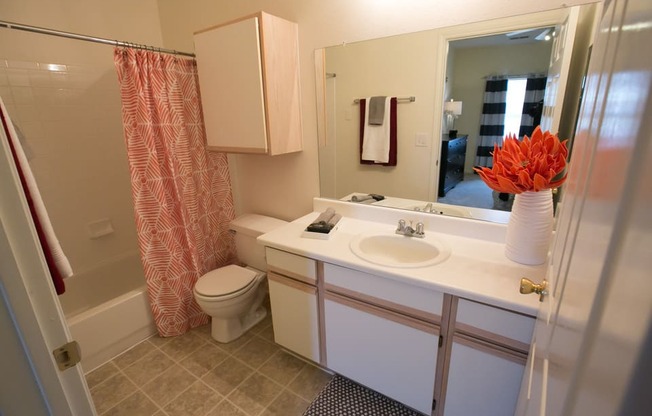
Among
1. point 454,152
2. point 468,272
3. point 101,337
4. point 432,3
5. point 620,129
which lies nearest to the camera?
point 620,129

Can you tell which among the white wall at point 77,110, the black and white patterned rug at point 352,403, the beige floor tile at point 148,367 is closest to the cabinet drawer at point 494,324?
the black and white patterned rug at point 352,403

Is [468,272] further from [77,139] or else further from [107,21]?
[107,21]

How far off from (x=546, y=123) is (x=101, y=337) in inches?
103

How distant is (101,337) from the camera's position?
5.98 ft

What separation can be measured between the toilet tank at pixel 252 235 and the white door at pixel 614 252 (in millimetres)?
1872

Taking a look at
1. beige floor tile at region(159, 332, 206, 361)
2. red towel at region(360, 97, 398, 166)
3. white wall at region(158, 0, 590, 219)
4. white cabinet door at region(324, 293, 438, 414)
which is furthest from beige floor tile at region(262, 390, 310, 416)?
red towel at region(360, 97, 398, 166)

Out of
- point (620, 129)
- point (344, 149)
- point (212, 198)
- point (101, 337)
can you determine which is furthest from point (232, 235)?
point (620, 129)

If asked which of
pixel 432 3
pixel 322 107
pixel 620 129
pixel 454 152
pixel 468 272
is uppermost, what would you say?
pixel 432 3

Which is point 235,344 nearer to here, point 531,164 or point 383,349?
point 383,349

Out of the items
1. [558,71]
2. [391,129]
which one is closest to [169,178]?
[391,129]

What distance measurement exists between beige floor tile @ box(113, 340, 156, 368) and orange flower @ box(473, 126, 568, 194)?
7.32ft

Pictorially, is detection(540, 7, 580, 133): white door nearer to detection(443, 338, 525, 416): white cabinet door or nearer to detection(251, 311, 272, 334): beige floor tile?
detection(443, 338, 525, 416): white cabinet door

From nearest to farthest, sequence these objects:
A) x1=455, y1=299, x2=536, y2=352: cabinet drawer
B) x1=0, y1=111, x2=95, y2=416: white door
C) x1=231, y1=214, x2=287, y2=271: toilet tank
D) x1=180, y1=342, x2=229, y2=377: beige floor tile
Answer: x1=0, y1=111, x2=95, y2=416: white door → x1=455, y1=299, x2=536, y2=352: cabinet drawer → x1=180, y1=342, x2=229, y2=377: beige floor tile → x1=231, y1=214, x2=287, y2=271: toilet tank

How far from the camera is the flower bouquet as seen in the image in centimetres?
111
